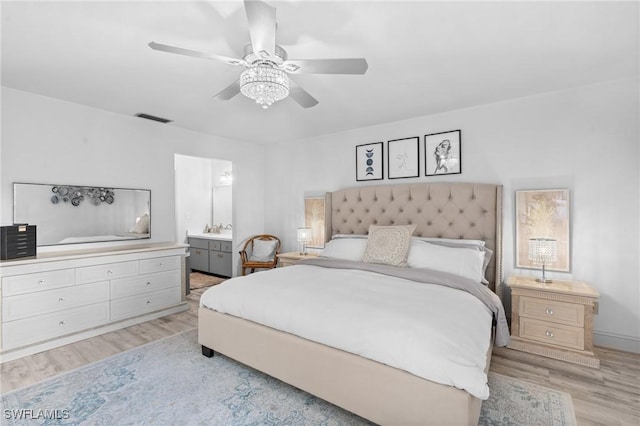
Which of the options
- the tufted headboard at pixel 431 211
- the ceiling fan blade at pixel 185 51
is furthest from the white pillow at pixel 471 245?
the ceiling fan blade at pixel 185 51

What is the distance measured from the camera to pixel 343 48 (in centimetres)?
212

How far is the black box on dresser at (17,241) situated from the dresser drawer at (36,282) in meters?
0.21

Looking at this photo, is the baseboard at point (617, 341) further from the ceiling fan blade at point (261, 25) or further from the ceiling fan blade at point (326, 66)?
the ceiling fan blade at point (261, 25)

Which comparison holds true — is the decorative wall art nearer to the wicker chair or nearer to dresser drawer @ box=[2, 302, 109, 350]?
dresser drawer @ box=[2, 302, 109, 350]

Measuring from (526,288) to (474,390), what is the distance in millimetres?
1679

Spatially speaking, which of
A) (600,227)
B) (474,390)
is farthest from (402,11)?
(600,227)

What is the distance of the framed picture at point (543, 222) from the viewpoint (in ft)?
9.43

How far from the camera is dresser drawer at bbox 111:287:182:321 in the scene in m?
3.24

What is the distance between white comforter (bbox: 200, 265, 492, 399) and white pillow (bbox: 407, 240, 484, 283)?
1.32 ft

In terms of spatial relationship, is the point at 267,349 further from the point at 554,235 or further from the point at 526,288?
the point at 554,235

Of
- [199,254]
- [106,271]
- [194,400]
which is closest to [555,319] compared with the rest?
[194,400]

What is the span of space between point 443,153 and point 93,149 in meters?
3.83

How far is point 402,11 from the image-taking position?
175cm

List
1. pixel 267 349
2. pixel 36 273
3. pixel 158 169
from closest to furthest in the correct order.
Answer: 1. pixel 267 349
2. pixel 36 273
3. pixel 158 169
